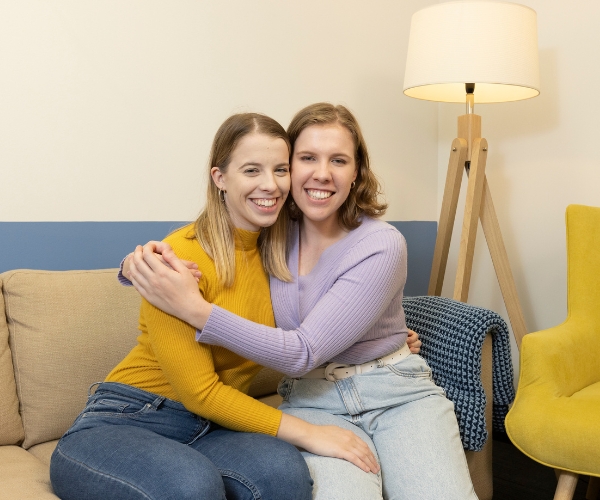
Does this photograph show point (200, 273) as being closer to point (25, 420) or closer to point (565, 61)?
point (25, 420)

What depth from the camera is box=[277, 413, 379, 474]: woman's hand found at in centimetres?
125

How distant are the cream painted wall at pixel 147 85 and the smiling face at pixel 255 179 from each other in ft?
2.05

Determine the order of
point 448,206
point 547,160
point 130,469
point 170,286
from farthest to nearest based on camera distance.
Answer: point 547,160, point 448,206, point 170,286, point 130,469

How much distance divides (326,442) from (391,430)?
168 mm

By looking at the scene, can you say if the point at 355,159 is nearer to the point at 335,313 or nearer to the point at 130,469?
the point at 335,313

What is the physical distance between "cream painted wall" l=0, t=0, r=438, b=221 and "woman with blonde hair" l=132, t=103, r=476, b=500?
634 millimetres

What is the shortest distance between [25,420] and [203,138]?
1.01 m

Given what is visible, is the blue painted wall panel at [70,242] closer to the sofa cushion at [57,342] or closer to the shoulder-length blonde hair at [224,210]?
the sofa cushion at [57,342]

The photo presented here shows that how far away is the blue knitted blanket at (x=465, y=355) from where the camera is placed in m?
1.55

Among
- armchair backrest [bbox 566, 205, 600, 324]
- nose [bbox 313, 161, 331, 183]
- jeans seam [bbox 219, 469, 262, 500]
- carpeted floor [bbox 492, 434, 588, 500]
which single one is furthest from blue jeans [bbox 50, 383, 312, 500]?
carpeted floor [bbox 492, 434, 588, 500]

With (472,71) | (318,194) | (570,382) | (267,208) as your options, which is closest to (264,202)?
(267,208)

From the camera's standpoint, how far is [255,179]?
1360 millimetres

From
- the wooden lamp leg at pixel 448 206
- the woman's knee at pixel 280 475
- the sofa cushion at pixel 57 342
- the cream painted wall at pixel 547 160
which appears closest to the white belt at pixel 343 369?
the woman's knee at pixel 280 475

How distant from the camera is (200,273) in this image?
127 cm
